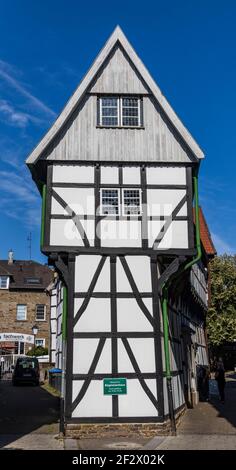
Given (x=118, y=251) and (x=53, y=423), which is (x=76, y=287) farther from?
(x=53, y=423)

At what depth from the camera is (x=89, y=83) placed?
16.6 metres

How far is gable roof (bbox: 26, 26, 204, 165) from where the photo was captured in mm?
15992

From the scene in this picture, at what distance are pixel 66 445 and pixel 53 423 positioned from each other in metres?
3.95

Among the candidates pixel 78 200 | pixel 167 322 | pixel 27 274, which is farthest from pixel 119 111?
pixel 27 274

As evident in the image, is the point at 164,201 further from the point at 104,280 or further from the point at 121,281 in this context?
the point at 104,280

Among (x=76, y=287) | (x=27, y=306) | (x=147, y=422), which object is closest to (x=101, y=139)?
(x=76, y=287)

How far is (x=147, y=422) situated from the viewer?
14.0 m

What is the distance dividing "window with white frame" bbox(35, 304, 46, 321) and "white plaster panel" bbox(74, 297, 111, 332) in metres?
34.5

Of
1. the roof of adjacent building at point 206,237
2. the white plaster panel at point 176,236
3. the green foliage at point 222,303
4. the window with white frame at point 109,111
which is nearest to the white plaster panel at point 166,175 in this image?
the white plaster panel at point 176,236

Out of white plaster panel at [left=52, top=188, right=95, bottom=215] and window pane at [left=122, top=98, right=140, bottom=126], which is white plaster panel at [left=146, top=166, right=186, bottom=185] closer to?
window pane at [left=122, top=98, right=140, bottom=126]

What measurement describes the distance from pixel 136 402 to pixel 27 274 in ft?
128

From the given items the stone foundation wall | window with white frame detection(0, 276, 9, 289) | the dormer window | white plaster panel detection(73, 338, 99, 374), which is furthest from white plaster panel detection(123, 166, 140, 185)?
window with white frame detection(0, 276, 9, 289)


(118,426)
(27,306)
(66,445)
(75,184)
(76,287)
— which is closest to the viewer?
(66,445)

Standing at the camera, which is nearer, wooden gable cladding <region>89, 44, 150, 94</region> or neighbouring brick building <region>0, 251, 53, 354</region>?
wooden gable cladding <region>89, 44, 150, 94</region>
